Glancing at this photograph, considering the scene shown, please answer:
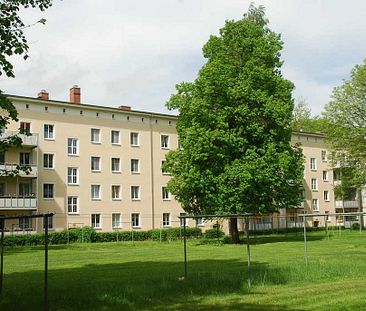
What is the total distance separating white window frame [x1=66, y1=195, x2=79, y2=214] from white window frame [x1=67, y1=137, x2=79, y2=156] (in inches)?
172

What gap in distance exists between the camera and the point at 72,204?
5419cm

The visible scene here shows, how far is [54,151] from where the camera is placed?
175 feet

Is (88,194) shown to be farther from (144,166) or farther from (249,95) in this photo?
(249,95)

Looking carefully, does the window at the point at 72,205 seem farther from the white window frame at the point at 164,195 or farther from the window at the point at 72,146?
the white window frame at the point at 164,195

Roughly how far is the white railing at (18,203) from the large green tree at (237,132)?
1425 cm

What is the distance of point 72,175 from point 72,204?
9.58ft

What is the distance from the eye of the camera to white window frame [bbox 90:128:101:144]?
184 feet

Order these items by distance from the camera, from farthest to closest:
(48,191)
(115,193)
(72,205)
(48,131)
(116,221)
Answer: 1. (115,193)
2. (116,221)
3. (72,205)
4. (48,131)
5. (48,191)

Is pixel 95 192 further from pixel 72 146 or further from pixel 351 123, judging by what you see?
pixel 351 123

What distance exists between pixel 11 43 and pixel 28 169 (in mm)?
2862

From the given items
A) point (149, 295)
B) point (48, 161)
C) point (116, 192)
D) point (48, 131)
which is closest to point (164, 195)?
point (116, 192)

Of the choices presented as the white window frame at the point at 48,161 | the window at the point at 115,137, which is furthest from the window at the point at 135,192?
the white window frame at the point at 48,161

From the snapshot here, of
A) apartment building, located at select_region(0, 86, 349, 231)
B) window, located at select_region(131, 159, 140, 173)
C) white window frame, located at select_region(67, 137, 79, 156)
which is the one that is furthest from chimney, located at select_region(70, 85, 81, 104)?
window, located at select_region(131, 159, 140, 173)

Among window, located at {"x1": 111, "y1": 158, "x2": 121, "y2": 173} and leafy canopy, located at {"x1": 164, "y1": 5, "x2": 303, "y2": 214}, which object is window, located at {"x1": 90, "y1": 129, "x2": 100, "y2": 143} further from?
leafy canopy, located at {"x1": 164, "y1": 5, "x2": 303, "y2": 214}
